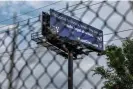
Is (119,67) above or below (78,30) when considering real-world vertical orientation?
above

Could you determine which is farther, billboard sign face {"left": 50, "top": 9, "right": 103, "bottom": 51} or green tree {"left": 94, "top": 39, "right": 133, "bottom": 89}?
billboard sign face {"left": 50, "top": 9, "right": 103, "bottom": 51}

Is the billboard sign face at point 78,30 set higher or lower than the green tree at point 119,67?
lower

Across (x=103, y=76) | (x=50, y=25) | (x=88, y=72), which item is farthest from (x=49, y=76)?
(x=50, y=25)

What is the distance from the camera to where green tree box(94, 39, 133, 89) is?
2.57 metres

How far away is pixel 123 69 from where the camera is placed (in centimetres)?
260

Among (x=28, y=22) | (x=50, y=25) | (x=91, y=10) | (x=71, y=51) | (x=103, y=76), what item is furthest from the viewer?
(x=71, y=51)

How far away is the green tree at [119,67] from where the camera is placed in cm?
257

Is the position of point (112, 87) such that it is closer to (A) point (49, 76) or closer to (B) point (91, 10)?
(B) point (91, 10)

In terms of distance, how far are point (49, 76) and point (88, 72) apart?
18.9 inches

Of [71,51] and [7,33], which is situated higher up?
[7,33]

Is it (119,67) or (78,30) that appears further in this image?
(78,30)

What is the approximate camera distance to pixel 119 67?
2598 mm

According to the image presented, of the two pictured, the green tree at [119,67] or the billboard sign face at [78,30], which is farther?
the billboard sign face at [78,30]

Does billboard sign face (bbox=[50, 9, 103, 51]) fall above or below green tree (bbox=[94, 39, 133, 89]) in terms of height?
below
